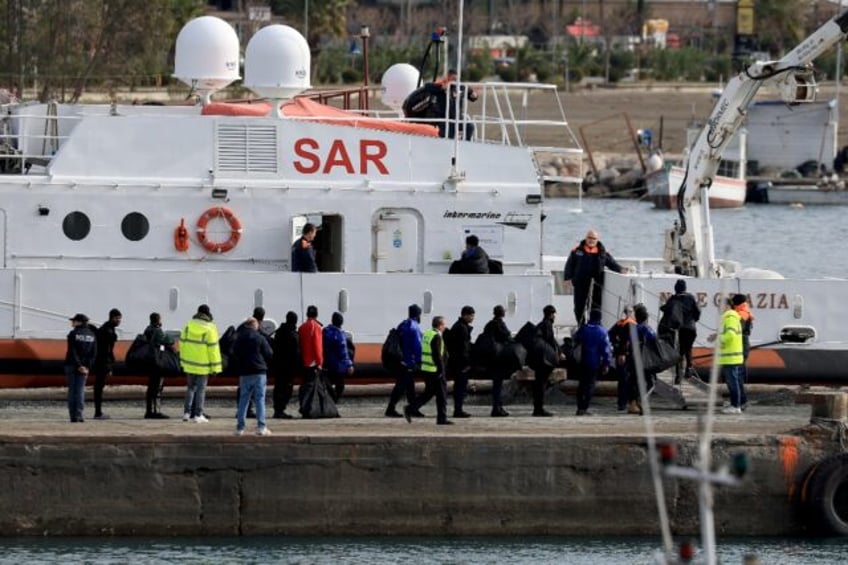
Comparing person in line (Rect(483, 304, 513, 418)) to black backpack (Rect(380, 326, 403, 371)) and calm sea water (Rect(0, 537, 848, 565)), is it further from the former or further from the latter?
calm sea water (Rect(0, 537, 848, 565))

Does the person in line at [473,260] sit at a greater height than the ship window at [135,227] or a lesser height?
lesser

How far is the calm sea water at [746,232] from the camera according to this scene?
61812mm

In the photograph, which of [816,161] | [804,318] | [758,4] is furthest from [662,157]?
[804,318]

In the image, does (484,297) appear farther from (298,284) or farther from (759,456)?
(759,456)

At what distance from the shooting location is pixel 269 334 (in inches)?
1064

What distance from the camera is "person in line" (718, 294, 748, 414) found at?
2588 cm

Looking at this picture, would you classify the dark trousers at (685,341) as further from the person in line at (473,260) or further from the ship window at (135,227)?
the ship window at (135,227)

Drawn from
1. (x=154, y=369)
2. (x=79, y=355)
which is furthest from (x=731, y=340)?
(x=79, y=355)

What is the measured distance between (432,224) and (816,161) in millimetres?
69118

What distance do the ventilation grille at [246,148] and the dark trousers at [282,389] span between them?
375cm

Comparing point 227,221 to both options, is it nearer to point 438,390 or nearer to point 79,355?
point 79,355

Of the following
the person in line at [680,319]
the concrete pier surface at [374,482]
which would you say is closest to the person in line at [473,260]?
the person in line at [680,319]

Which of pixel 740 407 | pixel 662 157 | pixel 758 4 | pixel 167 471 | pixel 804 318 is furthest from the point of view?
pixel 758 4

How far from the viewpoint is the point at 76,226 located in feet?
91.8
